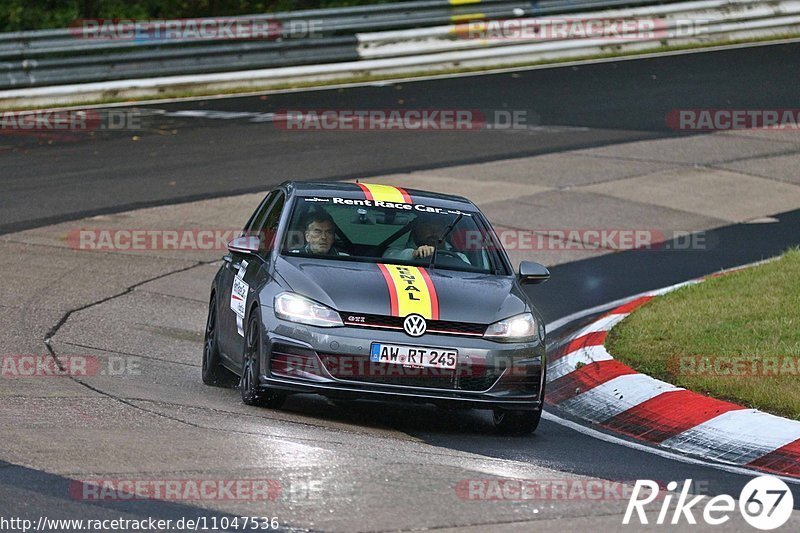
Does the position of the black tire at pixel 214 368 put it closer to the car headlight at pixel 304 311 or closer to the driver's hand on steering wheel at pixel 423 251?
the car headlight at pixel 304 311

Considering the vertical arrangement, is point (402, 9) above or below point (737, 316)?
above

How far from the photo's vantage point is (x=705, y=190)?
18.0 metres

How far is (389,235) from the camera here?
379 inches

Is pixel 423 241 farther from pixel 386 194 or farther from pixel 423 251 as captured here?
pixel 386 194

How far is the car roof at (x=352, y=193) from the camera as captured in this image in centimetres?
989

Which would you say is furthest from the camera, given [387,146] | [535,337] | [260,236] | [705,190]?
[387,146]

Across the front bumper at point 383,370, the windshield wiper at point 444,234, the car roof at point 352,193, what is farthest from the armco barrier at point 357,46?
the front bumper at point 383,370

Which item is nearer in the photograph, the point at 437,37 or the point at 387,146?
the point at 387,146

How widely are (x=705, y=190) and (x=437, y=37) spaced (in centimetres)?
963

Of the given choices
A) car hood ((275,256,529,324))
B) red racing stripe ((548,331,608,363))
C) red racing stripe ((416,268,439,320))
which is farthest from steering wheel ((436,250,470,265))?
red racing stripe ((548,331,608,363))

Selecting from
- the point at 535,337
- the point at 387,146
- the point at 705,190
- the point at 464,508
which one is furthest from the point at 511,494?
the point at 387,146

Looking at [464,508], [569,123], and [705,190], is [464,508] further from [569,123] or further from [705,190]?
[569,123]

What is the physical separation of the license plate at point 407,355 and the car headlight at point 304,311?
270mm

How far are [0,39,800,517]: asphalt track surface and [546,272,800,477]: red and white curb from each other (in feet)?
1.35
